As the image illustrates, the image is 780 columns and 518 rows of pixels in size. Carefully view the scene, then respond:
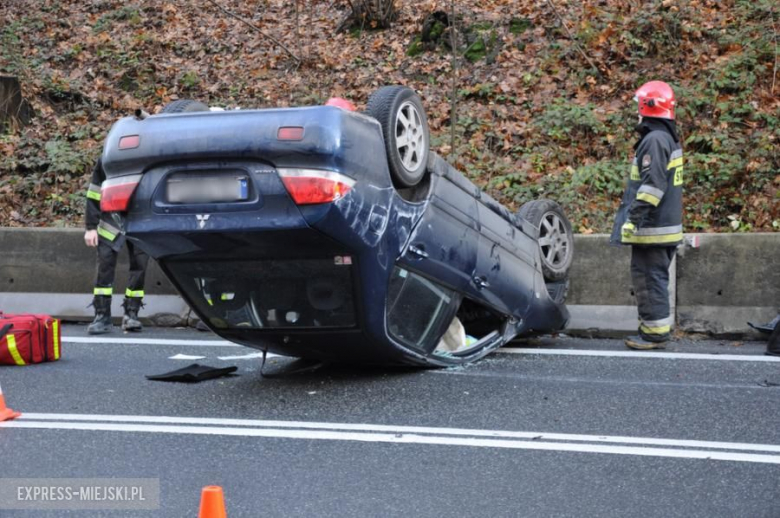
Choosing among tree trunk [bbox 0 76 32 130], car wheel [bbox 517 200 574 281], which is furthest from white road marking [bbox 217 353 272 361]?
tree trunk [bbox 0 76 32 130]

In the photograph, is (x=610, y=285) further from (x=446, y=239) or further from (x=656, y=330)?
(x=446, y=239)

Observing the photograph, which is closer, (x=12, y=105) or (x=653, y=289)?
(x=653, y=289)

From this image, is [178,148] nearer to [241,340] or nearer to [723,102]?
[241,340]

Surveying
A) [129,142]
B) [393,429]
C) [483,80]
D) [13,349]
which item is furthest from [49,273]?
[483,80]

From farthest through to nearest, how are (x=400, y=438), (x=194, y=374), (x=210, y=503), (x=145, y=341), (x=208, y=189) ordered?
(x=145, y=341) → (x=194, y=374) → (x=208, y=189) → (x=400, y=438) → (x=210, y=503)

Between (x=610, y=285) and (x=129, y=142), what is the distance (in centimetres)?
439

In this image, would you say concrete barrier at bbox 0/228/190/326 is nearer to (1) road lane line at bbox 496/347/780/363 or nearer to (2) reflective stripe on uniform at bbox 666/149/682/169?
(1) road lane line at bbox 496/347/780/363

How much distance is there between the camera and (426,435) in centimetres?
496

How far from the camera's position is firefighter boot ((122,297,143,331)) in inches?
346

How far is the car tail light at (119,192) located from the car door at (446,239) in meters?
1.55

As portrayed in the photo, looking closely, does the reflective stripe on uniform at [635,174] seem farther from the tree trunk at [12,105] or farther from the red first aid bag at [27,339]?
the tree trunk at [12,105]

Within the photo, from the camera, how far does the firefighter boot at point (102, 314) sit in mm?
8703

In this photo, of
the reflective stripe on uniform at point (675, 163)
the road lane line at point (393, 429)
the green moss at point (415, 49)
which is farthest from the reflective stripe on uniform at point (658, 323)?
the green moss at point (415, 49)

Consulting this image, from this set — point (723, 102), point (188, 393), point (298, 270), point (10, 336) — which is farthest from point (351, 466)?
point (723, 102)
